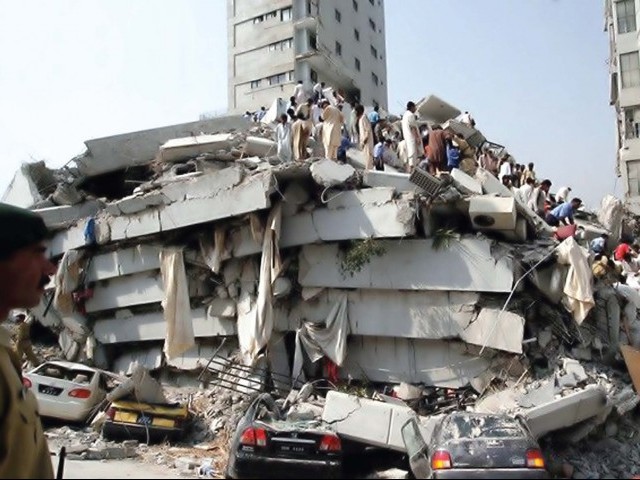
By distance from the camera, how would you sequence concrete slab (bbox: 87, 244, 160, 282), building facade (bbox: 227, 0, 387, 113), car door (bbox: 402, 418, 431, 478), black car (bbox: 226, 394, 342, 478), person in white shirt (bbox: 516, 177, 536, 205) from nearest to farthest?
black car (bbox: 226, 394, 342, 478), car door (bbox: 402, 418, 431, 478), concrete slab (bbox: 87, 244, 160, 282), person in white shirt (bbox: 516, 177, 536, 205), building facade (bbox: 227, 0, 387, 113)

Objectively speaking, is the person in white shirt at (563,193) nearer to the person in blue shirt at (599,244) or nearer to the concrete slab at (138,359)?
the person in blue shirt at (599,244)

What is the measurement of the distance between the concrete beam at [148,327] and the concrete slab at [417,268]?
90.0 inches

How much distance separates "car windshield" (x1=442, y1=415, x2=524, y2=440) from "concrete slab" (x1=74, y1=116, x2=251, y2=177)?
510 inches

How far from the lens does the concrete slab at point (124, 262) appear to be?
13.7 m

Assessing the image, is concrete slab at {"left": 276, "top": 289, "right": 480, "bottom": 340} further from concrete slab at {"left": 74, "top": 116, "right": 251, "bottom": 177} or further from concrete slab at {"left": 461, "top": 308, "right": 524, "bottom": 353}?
concrete slab at {"left": 74, "top": 116, "right": 251, "bottom": 177}

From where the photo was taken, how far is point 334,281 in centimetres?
1156

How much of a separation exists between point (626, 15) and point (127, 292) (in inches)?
1217

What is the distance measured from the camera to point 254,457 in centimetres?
713

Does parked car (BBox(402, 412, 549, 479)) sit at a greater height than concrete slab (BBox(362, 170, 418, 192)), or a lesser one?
lesser

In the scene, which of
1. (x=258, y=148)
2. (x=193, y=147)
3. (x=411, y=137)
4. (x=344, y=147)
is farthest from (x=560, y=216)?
(x=193, y=147)

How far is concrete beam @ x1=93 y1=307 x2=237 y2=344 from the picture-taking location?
12836mm

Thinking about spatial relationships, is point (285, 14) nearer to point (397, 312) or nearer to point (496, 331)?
point (397, 312)

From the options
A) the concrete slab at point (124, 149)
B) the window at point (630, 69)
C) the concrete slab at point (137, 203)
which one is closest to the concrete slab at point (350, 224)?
the concrete slab at point (137, 203)

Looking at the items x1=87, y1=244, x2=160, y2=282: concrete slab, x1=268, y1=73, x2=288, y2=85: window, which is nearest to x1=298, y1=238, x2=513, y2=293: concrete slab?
x1=87, y1=244, x2=160, y2=282: concrete slab
